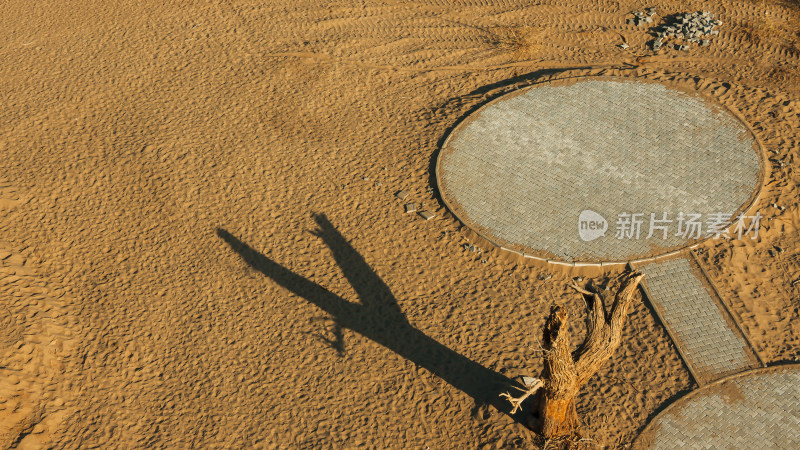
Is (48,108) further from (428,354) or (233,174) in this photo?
(428,354)

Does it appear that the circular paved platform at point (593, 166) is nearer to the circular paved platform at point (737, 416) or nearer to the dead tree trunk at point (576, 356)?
the circular paved platform at point (737, 416)

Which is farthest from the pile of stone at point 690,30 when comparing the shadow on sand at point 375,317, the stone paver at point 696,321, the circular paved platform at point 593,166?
the shadow on sand at point 375,317

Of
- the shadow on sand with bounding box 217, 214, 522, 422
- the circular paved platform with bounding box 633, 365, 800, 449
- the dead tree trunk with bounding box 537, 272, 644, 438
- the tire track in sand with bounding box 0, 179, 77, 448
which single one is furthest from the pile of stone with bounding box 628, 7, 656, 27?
the tire track in sand with bounding box 0, 179, 77, 448

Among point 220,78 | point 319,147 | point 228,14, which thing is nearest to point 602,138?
point 319,147

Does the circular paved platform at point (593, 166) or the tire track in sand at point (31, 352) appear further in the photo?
the circular paved platform at point (593, 166)

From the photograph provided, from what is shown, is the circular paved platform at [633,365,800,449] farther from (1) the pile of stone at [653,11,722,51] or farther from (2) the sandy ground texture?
(1) the pile of stone at [653,11,722,51]

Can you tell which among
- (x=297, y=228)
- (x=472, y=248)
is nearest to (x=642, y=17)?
(x=472, y=248)
